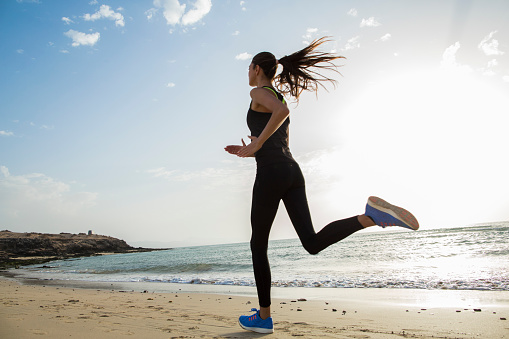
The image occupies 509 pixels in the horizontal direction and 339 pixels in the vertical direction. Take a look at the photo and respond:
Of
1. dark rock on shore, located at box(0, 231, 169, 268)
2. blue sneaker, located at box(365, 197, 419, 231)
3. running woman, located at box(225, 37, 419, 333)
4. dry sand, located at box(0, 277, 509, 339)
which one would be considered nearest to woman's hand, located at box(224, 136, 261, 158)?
running woman, located at box(225, 37, 419, 333)

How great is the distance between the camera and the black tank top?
2.49 meters

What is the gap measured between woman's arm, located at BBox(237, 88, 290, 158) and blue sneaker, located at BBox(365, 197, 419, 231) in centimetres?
90

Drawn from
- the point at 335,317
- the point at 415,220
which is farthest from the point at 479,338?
the point at 335,317

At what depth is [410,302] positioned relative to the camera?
4.84m

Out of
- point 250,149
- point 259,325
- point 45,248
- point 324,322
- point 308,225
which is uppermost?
point 250,149

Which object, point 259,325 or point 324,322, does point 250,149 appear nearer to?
point 259,325

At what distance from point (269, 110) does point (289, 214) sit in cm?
83

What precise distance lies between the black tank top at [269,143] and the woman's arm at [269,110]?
0.09m

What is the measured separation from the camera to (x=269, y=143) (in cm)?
251

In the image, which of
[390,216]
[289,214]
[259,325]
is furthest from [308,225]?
[259,325]

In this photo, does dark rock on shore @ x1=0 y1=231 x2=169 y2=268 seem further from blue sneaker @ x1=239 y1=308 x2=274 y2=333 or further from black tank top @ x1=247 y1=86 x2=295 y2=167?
black tank top @ x1=247 y1=86 x2=295 y2=167

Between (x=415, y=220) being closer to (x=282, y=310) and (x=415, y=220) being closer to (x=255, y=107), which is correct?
(x=255, y=107)

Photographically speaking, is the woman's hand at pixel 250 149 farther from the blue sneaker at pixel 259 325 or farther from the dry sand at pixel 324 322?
the dry sand at pixel 324 322

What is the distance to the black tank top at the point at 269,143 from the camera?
249cm
